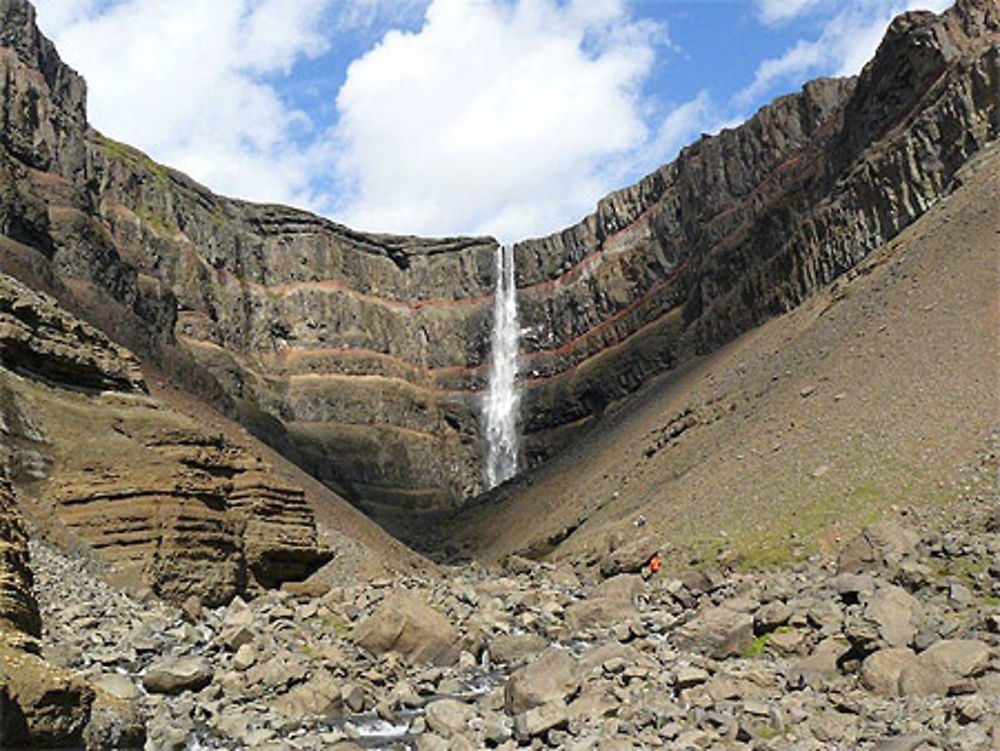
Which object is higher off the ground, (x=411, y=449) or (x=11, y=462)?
(x=411, y=449)

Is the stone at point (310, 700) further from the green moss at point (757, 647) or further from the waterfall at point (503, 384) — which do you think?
the waterfall at point (503, 384)

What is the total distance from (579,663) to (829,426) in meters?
21.8

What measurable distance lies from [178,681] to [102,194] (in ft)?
245

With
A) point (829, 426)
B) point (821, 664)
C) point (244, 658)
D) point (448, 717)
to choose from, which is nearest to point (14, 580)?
point (448, 717)

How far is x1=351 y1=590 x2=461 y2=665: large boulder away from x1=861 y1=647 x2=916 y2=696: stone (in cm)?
890

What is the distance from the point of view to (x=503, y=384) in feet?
330

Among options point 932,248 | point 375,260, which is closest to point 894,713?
point 932,248

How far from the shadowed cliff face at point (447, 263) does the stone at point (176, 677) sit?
32.0m

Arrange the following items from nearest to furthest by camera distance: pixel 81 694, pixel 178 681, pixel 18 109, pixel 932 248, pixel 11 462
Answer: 1. pixel 81 694
2. pixel 178 681
3. pixel 11 462
4. pixel 932 248
5. pixel 18 109

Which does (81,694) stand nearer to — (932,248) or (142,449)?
(142,449)

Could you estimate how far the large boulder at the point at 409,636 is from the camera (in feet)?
64.1

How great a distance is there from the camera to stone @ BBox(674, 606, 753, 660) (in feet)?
61.0

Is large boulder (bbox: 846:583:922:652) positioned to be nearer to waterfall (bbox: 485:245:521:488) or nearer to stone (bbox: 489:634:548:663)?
stone (bbox: 489:634:548:663)

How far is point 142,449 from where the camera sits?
24.6 m
